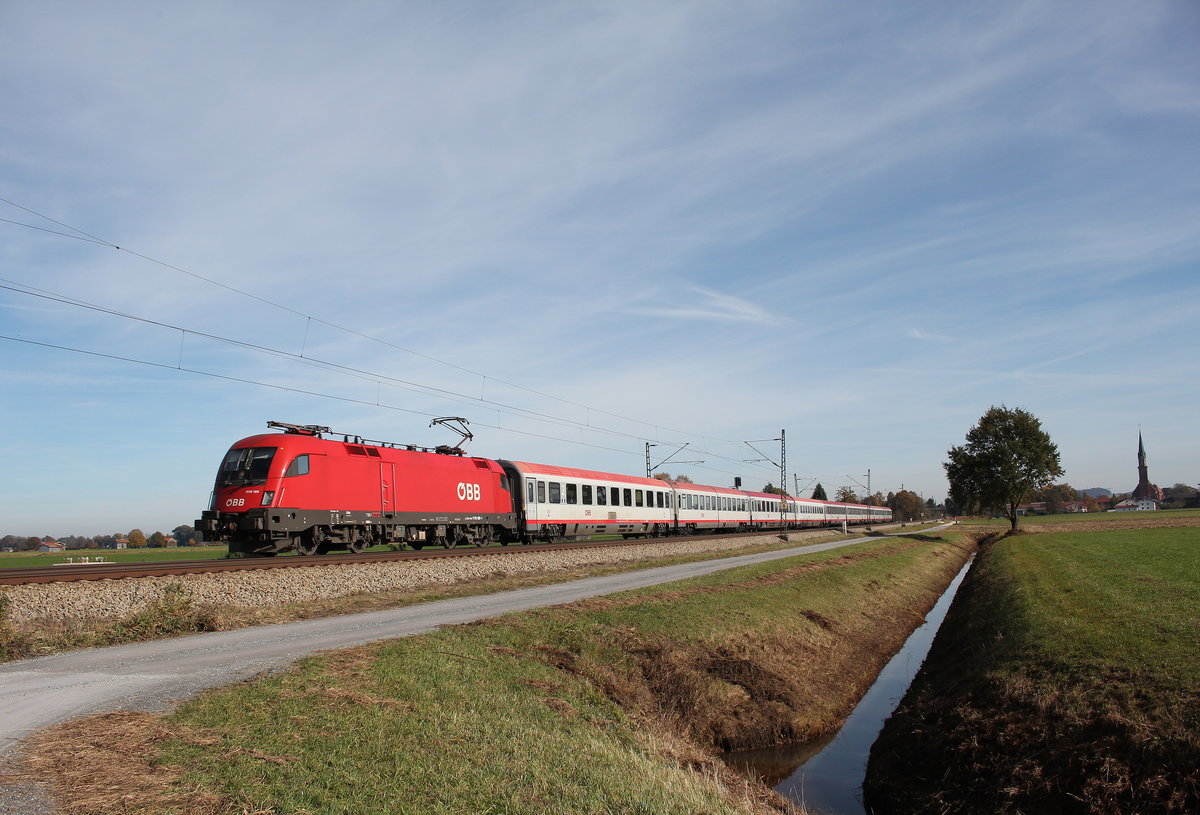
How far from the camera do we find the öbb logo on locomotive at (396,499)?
21359 millimetres

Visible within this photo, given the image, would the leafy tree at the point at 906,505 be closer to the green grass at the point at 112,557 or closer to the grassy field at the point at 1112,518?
the grassy field at the point at 1112,518

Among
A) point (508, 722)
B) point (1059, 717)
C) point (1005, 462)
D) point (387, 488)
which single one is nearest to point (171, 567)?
point (387, 488)

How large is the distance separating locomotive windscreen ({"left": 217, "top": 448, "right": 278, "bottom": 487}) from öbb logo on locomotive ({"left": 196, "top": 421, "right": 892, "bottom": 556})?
0.03 meters

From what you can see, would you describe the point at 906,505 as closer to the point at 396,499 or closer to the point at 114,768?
the point at 396,499

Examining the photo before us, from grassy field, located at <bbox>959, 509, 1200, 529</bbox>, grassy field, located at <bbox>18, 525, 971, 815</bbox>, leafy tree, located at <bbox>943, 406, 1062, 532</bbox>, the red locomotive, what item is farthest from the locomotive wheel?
grassy field, located at <bbox>959, 509, 1200, 529</bbox>

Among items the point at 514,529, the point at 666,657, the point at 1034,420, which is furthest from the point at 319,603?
the point at 1034,420

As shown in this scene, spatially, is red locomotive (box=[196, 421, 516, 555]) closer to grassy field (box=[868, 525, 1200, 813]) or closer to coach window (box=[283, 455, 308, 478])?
coach window (box=[283, 455, 308, 478])

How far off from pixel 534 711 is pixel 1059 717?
653 centimetres

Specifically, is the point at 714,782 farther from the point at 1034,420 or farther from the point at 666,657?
the point at 1034,420

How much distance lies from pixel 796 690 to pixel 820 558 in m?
19.6

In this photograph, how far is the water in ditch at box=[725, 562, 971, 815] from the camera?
10.7 metres

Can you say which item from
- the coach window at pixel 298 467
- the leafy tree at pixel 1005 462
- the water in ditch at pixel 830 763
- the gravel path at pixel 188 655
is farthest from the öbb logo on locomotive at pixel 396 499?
the leafy tree at pixel 1005 462

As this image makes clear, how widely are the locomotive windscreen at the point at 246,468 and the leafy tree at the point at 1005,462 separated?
59740 millimetres

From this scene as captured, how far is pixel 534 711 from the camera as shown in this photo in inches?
351
